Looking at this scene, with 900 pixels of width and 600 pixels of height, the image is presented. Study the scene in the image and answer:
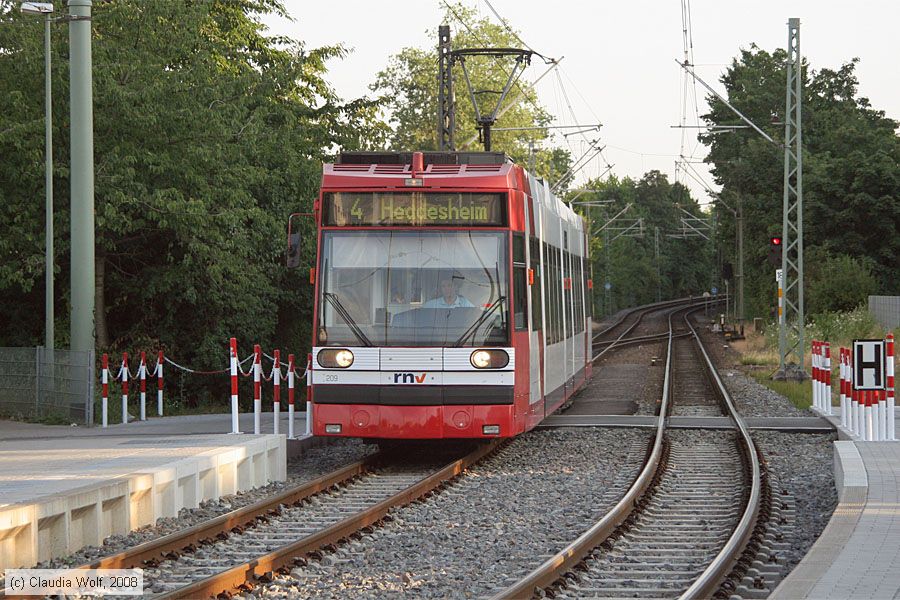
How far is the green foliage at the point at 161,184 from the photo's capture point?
26.4m

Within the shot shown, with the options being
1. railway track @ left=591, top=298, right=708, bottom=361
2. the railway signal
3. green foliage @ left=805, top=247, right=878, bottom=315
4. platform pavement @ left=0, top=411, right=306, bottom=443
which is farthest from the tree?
platform pavement @ left=0, top=411, right=306, bottom=443

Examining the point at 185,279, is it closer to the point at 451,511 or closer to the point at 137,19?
the point at 137,19

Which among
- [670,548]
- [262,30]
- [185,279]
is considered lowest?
[670,548]

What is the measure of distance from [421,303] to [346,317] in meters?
0.85

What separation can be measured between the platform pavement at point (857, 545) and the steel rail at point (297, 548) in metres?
3.36

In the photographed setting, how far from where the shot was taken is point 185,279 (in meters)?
29.0

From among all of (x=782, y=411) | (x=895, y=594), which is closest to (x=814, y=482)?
(x=895, y=594)

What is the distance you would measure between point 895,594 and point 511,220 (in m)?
8.78

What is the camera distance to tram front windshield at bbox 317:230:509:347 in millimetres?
15656

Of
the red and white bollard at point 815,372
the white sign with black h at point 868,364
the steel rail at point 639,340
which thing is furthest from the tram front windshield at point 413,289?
the steel rail at point 639,340

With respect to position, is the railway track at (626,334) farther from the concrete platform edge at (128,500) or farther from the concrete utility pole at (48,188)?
the concrete platform edge at (128,500)

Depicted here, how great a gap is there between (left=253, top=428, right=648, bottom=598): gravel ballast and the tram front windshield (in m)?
1.70

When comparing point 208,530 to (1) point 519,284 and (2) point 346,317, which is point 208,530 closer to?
(2) point 346,317

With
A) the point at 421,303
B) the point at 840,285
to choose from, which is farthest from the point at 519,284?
the point at 840,285
